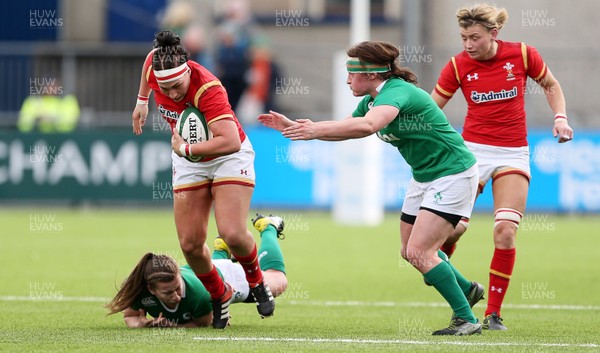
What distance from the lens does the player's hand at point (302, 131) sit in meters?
7.19

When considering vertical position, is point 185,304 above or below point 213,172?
below

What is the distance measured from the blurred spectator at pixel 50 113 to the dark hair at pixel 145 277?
14005 mm

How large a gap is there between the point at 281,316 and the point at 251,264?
1030 millimetres

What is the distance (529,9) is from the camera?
26.3 meters

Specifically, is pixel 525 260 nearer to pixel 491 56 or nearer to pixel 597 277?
pixel 597 277

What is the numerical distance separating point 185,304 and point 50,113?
14.4 metres

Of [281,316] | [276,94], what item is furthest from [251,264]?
[276,94]

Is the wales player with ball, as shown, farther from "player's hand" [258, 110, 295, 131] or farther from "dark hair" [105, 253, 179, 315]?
"player's hand" [258, 110, 295, 131]

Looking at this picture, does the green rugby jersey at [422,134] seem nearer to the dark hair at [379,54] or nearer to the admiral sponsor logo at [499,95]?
the dark hair at [379,54]

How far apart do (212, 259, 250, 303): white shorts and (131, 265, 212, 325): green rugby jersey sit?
0.28 meters

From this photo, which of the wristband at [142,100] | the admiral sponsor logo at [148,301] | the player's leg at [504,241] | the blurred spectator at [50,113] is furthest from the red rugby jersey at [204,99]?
the blurred spectator at [50,113]

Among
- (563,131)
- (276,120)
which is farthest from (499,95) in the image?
(276,120)

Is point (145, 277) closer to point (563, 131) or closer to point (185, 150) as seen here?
point (185, 150)

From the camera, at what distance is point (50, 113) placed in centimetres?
2248
